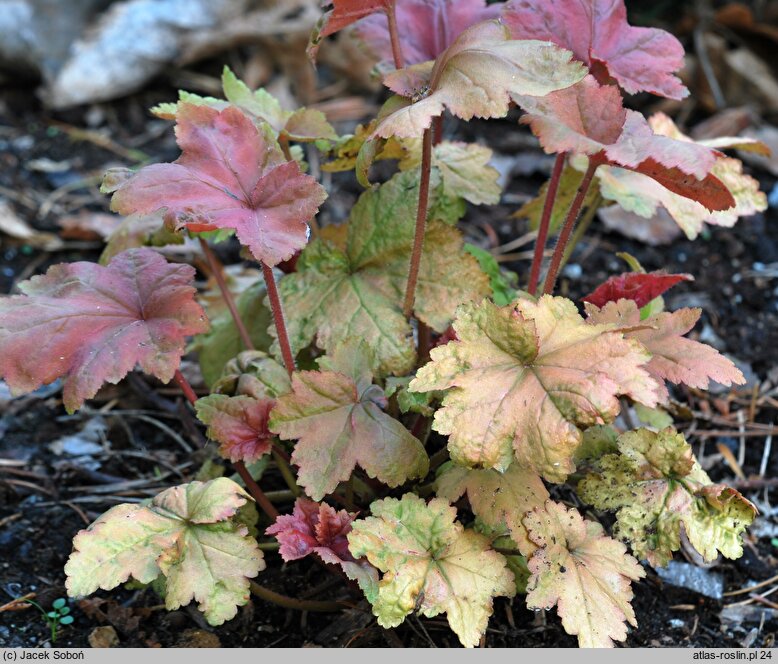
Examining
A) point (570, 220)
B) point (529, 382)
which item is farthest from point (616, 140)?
point (529, 382)


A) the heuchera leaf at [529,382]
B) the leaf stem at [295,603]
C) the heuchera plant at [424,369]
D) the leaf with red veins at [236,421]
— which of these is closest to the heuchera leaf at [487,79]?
the heuchera plant at [424,369]

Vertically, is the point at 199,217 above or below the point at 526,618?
above

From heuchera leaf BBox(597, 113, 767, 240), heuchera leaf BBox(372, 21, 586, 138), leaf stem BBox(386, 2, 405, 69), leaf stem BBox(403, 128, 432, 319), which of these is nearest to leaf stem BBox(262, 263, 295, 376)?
leaf stem BBox(403, 128, 432, 319)

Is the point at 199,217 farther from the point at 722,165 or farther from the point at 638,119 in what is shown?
the point at 722,165

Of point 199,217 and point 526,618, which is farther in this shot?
point 526,618

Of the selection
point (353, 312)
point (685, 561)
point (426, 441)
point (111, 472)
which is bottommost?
point (685, 561)

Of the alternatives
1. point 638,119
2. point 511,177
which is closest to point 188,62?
A: point 511,177
